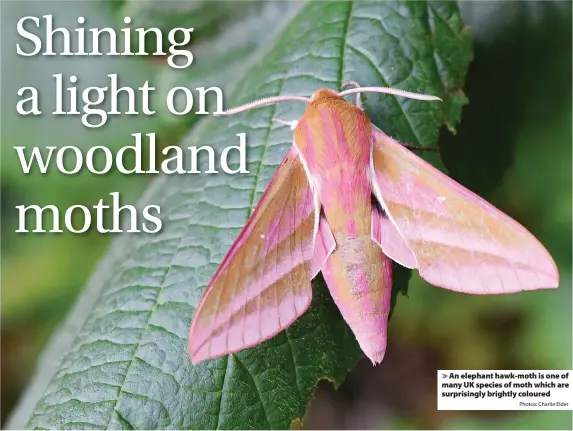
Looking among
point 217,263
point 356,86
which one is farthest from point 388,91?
point 217,263

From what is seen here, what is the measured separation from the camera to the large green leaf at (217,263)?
1.33 metres

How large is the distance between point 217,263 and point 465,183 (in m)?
0.86

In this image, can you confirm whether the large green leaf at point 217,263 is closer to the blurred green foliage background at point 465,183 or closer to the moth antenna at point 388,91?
the moth antenna at point 388,91

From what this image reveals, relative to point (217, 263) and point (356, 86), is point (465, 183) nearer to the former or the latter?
point (356, 86)

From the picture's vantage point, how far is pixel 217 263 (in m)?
1.44

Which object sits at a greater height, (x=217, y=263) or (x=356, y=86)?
(x=356, y=86)

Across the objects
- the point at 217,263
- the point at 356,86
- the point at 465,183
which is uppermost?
the point at 356,86

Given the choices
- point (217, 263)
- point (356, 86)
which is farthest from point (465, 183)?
point (217, 263)

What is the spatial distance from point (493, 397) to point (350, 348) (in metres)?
0.62

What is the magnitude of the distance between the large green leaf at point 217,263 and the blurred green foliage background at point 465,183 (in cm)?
38

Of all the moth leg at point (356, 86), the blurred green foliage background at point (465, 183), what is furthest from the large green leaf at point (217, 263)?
the blurred green foliage background at point (465, 183)

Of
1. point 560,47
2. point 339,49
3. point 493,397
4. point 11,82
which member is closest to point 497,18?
point 560,47

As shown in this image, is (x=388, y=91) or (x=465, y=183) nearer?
(x=388, y=91)

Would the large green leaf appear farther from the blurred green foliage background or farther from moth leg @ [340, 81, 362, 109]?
the blurred green foliage background
